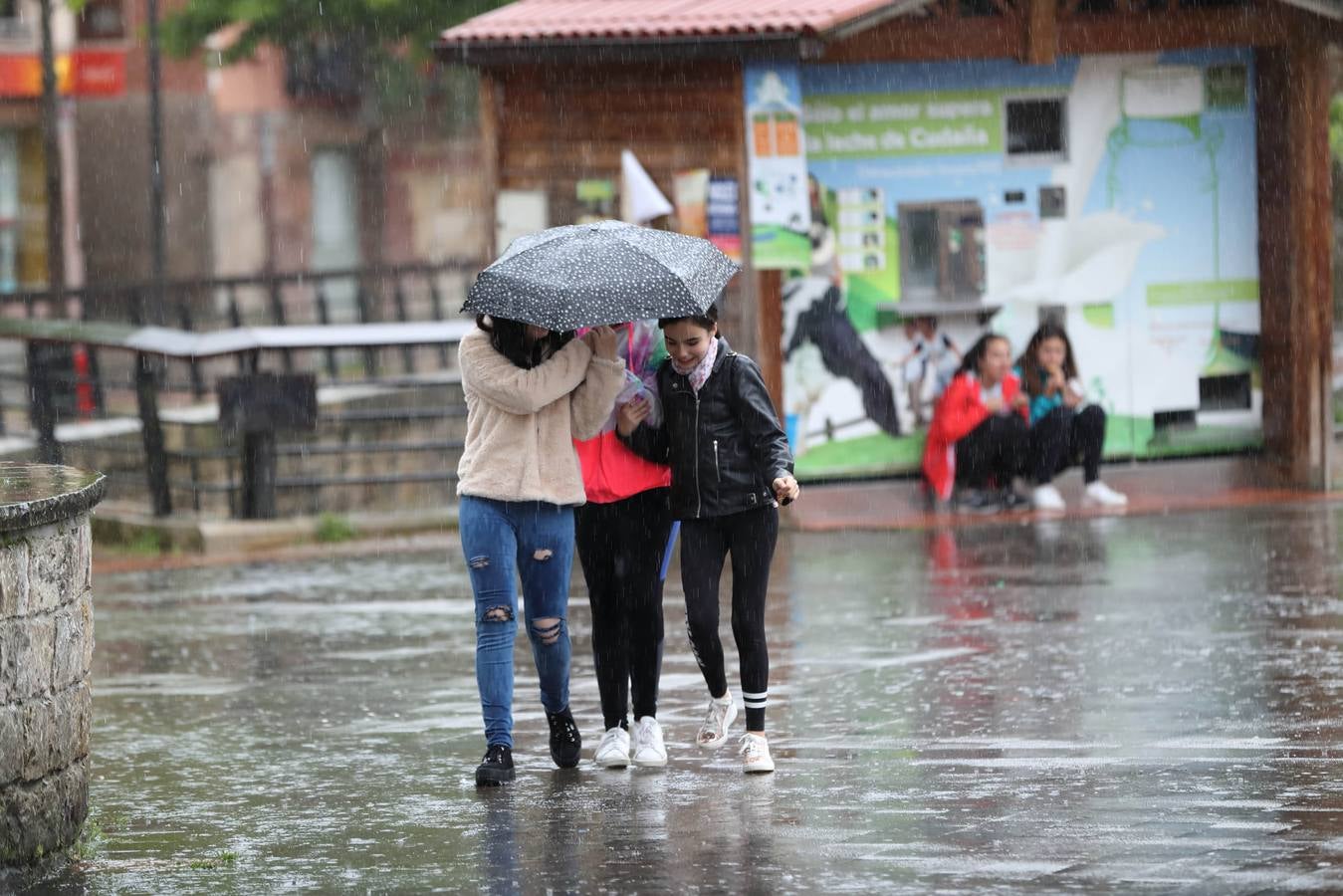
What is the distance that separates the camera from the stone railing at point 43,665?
20.2 feet

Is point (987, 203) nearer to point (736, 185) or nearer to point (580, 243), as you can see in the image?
point (736, 185)

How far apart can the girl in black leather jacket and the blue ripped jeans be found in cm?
39

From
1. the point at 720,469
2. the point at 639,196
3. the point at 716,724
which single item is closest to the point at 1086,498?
A: the point at 639,196

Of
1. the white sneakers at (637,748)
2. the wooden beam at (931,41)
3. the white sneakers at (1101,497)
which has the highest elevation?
the wooden beam at (931,41)

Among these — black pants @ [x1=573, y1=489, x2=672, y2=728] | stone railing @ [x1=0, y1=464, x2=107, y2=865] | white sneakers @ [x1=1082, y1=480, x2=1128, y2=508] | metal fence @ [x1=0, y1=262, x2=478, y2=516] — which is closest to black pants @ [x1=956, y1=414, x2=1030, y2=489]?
white sneakers @ [x1=1082, y1=480, x2=1128, y2=508]

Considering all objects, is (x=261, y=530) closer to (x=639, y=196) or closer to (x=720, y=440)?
(x=639, y=196)

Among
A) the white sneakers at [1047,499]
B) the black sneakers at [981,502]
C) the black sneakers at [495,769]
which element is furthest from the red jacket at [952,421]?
the black sneakers at [495,769]

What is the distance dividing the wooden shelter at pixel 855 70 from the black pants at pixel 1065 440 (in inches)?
60.4

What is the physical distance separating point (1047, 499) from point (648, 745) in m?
7.41

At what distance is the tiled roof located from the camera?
→ 13.8 meters

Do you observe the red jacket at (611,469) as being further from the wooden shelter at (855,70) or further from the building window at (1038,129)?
the building window at (1038,129)

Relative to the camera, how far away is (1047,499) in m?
14.6

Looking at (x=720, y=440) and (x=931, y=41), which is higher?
(x=931, y=41)

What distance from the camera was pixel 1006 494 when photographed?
14.7m
